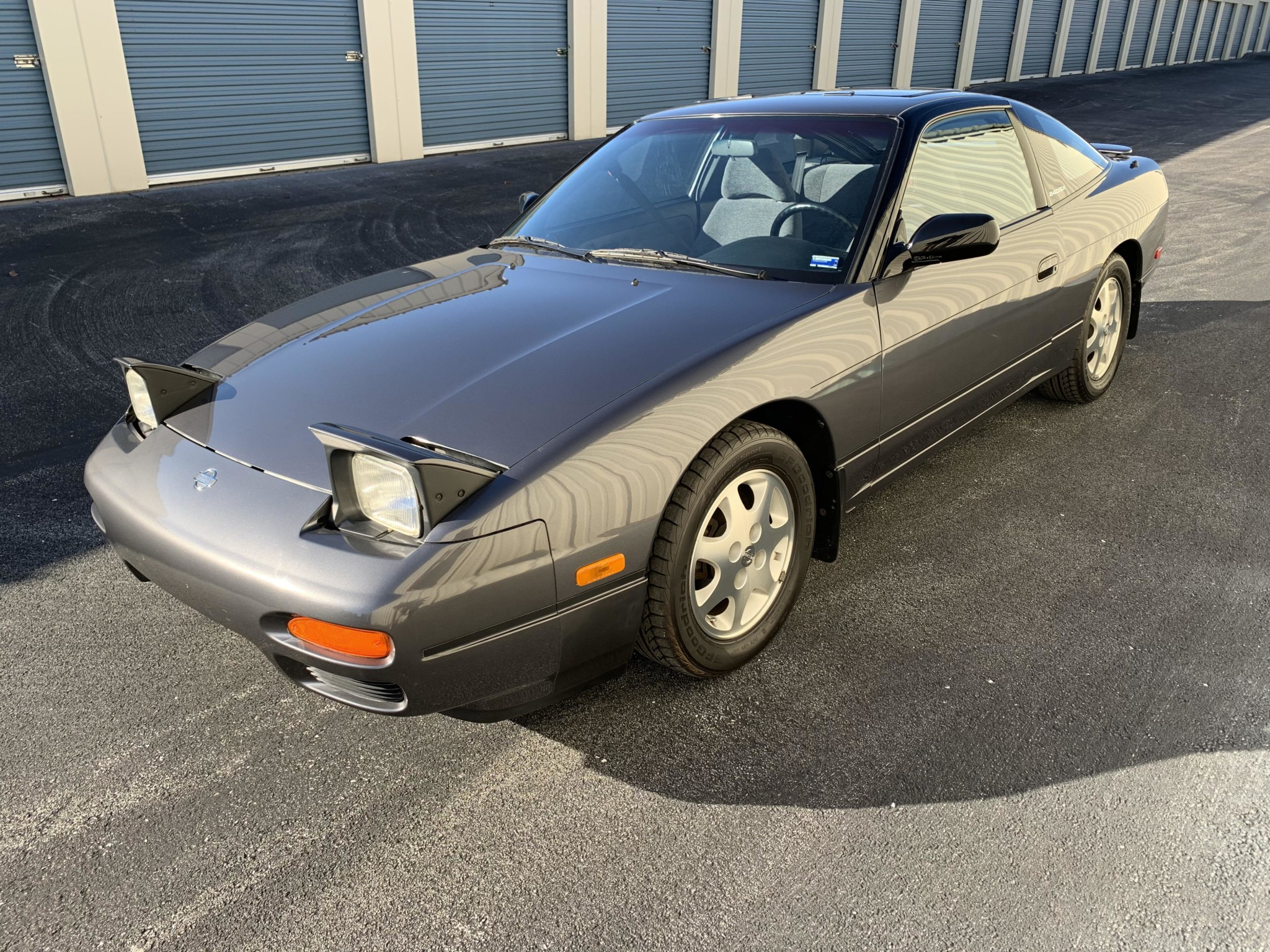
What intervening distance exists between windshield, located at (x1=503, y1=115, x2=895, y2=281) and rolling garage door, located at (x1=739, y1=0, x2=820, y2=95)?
573 inches

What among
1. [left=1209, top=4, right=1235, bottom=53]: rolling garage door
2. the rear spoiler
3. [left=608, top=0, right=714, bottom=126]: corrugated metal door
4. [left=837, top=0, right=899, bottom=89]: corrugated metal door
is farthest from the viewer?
[left=1209, top=4, right=1235, bottom=53]: rolling garage door

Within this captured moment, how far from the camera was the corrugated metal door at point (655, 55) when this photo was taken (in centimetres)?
1506

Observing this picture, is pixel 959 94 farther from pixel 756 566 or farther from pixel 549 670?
pixel 549 670

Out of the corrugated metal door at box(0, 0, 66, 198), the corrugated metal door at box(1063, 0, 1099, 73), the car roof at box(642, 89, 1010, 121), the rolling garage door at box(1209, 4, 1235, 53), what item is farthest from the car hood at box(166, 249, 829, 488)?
the rolling garage door at box(1209, 4, 1235, 53)

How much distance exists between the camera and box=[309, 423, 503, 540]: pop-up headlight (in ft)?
6.59

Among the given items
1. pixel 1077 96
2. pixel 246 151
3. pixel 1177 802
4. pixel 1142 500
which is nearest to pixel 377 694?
pixel 1177 802

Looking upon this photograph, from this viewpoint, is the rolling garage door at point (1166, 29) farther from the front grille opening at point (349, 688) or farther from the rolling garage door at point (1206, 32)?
the front grille opening at point (349, 688)

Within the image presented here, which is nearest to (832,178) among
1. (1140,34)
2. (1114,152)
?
(1114,152)

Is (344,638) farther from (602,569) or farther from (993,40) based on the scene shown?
(993,40)

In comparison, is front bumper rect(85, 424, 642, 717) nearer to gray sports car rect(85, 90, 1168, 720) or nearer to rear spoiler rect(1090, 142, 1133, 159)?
gray sports car rect(85, 90, 1168, 720)

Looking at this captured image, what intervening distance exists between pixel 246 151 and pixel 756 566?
10.2m

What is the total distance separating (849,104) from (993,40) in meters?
25.0

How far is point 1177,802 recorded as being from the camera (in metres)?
2.27

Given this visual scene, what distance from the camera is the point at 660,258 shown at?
3182 millimetres
